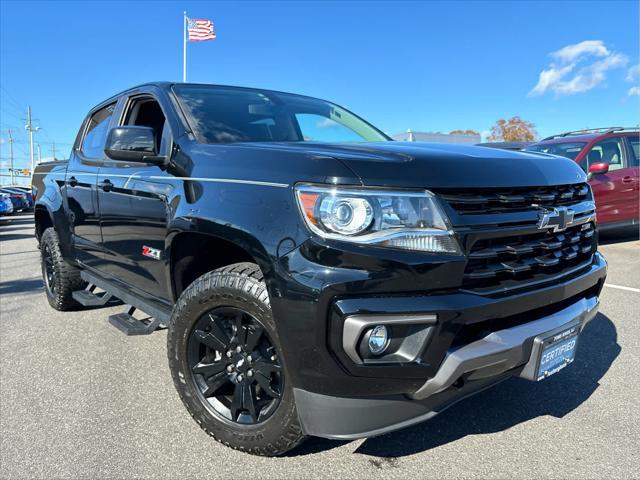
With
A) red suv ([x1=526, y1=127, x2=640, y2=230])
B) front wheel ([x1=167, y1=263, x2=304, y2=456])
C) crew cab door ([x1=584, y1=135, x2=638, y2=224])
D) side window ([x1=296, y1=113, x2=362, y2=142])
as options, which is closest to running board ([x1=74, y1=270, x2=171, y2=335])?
front wheel ([x1=167, y1=263, x2=304, y2=456])

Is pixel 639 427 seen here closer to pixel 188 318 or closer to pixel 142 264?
pixel 188 318

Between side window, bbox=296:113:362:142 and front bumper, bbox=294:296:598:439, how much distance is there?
6.05ft

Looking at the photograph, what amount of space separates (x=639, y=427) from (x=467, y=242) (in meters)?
1.64

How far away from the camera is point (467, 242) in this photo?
1.87 m

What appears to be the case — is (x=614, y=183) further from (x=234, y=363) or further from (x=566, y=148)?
(x=234, y=363)

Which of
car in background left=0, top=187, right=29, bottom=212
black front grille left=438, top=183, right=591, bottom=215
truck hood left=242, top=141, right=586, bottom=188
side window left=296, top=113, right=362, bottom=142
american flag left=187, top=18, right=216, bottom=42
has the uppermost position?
american flag left=187, top=18, right=216, bottom=42

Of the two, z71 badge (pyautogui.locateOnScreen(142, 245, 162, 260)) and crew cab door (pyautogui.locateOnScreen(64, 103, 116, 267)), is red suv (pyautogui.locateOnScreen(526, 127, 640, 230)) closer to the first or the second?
crew cab door (pyautogui.locateOnScreen(64, 103, 116, 267))

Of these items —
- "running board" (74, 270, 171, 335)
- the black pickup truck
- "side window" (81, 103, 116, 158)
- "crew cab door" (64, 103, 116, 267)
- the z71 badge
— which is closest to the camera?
the black pickup truck

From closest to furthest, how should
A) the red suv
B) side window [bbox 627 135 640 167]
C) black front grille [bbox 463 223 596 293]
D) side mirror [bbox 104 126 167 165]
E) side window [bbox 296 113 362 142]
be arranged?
black front grille [bbox 463 223 596 293] < side mirror [bbox 104 126 167 165] < side window [bbox 296 113 362 142] < the red suv < side window [bbox 627 135 640 167]

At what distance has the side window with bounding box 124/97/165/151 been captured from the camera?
3244 mm

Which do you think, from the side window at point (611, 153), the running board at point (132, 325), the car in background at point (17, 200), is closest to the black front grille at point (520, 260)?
the running board at point (132, 325)

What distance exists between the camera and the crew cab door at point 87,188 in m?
3.67

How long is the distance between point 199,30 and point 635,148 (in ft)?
58.5

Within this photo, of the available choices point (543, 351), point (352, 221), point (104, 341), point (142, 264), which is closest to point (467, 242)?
point (352, 221)
